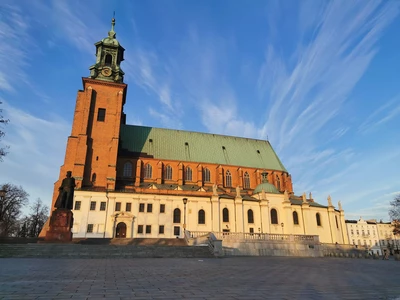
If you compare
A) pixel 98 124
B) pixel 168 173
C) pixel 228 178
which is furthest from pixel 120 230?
pixel 228 178

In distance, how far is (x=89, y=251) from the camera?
74.0 feet

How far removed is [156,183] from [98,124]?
14.4m

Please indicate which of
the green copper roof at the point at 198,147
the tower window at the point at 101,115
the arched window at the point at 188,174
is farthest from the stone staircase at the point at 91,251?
the green copper roof at the point at 198,147

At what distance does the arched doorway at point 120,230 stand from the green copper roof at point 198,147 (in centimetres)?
1563

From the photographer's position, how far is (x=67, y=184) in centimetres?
2673

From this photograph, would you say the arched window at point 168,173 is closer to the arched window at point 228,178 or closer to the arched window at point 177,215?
the arched window at point 177,215

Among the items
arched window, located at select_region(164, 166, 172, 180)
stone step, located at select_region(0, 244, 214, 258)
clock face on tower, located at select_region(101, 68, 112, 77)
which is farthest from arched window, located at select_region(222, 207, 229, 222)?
clock face on tower, located at select_region(101, 68, 112, 77)

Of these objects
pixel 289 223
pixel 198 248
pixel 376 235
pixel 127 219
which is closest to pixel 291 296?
pixel 198 248

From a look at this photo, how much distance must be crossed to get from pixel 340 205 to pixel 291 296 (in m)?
52.7

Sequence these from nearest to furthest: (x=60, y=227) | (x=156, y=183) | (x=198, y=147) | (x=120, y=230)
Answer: (x=60, y=227), (x=120, y=230), (x=156, y=183), (x=198, y=147)

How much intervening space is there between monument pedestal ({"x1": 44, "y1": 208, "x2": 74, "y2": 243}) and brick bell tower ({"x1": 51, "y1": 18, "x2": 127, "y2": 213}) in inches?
693

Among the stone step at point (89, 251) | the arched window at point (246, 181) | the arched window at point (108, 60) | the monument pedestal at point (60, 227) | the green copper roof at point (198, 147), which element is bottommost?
the stone step at point (89, 251)

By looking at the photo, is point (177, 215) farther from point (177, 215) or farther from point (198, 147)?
point (198, 147)

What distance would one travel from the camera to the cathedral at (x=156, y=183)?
42.7 metres
